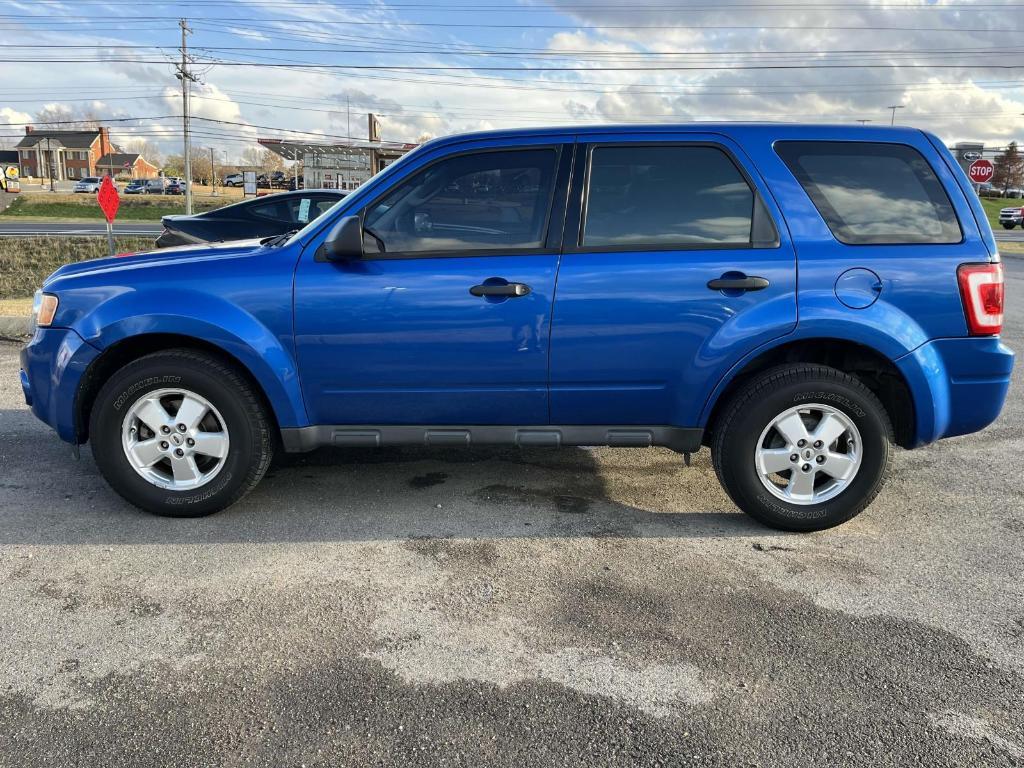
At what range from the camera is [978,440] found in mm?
5418

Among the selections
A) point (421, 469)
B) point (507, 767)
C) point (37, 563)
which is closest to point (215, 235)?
point (421, 469)

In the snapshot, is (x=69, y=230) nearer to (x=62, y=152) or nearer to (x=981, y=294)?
(x=981, y=294)

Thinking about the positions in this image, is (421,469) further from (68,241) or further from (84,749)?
(68,241)

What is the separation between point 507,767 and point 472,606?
3.05 ft

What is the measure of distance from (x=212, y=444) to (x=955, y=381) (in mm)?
3576

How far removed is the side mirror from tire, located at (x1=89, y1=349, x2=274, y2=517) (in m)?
0.80

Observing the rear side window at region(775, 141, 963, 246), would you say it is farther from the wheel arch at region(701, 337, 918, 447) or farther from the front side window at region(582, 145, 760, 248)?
the wheel arch at region(701, 337, 918, 447)

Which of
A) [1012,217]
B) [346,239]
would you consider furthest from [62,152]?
[346,239]

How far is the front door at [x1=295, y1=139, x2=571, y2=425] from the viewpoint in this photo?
369 cm

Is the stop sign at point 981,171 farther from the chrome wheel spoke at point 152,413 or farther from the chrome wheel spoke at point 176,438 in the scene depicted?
the chrome wheel spoke at point 152,413

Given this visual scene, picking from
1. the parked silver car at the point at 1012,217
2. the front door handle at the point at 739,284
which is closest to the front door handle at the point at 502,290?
the front door handle at the point at 739,284

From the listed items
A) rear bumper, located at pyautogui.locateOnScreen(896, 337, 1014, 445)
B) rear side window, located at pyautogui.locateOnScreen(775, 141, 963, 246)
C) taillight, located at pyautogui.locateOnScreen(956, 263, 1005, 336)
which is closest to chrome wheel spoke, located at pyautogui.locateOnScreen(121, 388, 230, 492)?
rear side window, located at pyautogui.locateOnScreen(775, 141, 963, 246)

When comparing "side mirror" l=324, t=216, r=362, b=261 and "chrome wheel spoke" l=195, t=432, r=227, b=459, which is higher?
"side mirror" l=324, t=216, r=362, b=261

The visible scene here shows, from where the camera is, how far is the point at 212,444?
3859 millimetres
